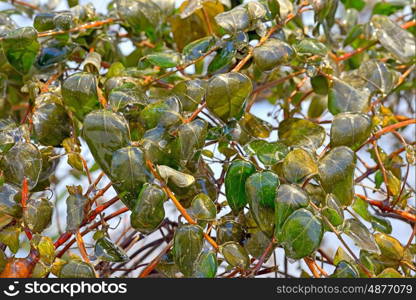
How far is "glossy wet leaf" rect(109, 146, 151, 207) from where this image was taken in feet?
1.65

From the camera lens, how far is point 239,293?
0.52m

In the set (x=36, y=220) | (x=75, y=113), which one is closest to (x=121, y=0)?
(x=75, y=113)

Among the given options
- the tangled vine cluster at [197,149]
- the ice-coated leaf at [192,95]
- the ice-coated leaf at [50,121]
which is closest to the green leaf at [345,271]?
the tangled vine cluster at [197,149]

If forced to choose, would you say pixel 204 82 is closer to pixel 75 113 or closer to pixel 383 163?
pixel 75 113

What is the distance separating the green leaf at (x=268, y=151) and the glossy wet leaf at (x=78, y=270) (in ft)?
0.60

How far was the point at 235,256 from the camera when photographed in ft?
1.72

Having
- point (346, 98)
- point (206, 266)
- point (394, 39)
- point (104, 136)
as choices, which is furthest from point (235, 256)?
point (394, 39)

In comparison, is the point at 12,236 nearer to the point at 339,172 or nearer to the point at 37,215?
the point at 37,215

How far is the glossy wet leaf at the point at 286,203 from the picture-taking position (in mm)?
499

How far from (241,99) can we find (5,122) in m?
0.25

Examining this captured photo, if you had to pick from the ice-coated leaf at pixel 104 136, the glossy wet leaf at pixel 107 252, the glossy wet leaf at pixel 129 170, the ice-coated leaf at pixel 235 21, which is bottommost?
the glossy wet leaf at pixel 107 252

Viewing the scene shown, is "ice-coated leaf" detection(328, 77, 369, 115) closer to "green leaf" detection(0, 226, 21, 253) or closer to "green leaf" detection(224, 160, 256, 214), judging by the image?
"green leaf" detection(224, 160, 256, 214)

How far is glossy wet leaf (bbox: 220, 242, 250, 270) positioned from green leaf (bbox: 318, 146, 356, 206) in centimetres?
9

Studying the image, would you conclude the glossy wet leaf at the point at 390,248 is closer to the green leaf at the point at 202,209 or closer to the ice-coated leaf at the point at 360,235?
the ice-coated leaf at the point at 360,235
